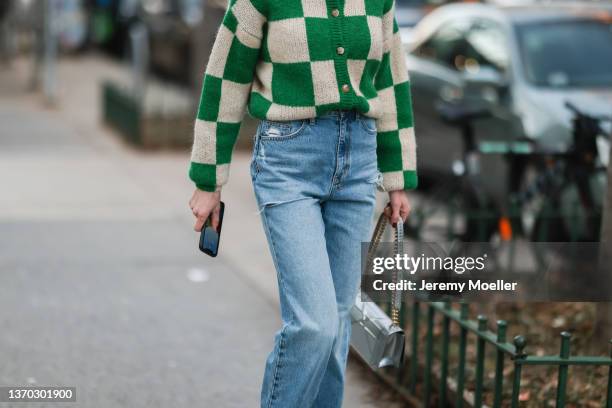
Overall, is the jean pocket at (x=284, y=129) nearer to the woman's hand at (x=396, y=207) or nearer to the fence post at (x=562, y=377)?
the woman's hand at (x=396, y=207)

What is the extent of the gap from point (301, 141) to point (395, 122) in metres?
0.39

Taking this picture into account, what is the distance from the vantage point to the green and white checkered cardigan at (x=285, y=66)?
306 centimetres

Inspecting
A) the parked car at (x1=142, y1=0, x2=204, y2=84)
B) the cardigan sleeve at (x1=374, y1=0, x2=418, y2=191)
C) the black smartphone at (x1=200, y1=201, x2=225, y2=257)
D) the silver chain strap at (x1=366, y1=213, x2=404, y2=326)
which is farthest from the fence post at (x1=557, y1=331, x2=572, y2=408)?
Result: the parked car at (x1=142, y1=0, x2=204, y2=84)

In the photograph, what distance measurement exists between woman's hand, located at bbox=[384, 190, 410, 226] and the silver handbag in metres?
0.02

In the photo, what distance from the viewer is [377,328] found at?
129 inches

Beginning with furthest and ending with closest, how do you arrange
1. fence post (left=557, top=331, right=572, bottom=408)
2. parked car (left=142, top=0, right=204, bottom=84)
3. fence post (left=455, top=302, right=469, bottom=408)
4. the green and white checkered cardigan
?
parked car (left=142, top=0, right=204, bottom=84), fence post (left=455, top=302, right=469, bottom=408), fence post (left=557, top=331, right=572, bottom=408), the green and white checkered cardigan

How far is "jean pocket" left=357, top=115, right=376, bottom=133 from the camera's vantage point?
3.17m

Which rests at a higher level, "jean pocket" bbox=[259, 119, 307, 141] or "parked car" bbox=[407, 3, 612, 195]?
"jean pocket" bbox=[259, 119, 307, 141]

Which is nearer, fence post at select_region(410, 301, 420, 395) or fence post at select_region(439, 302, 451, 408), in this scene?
fence post at select_region(439, 302, 451, 408)

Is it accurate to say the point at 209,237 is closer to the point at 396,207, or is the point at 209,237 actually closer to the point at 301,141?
the point at 301,141

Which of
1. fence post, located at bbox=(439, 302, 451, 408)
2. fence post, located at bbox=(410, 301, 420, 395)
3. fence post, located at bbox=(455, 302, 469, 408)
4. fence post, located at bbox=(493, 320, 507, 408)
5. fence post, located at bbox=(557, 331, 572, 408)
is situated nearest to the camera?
fence post, located at bbox=(557, 331, 572, 408)

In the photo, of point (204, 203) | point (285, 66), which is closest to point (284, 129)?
point (285, 66)

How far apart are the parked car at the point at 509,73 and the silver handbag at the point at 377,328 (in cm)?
339

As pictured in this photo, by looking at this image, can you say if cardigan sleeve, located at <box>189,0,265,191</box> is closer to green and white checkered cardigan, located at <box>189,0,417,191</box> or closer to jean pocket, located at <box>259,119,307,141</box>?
green and white checkered cardigan, located at <box>189,0,417,191</box>
